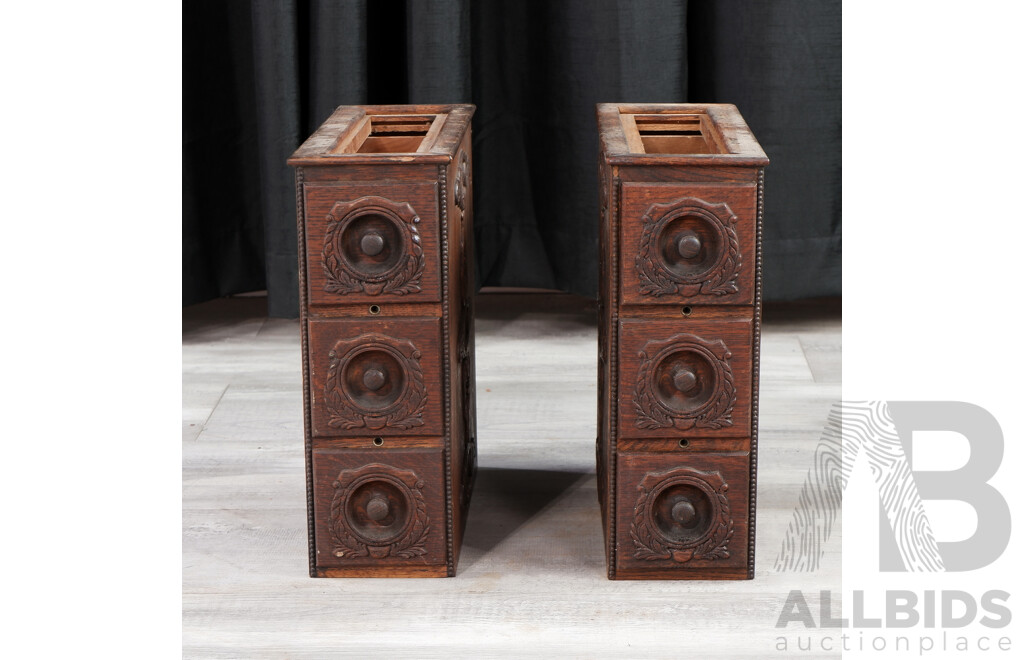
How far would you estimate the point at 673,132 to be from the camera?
1707 mm

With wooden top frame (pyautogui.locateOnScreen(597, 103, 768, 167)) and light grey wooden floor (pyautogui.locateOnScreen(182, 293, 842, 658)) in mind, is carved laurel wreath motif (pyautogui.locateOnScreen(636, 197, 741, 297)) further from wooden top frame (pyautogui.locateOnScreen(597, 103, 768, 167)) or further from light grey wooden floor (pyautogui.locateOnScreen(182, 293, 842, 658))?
light grey wooden floor (pyautogui.locateOnScreen(182, 293, 842, 658))

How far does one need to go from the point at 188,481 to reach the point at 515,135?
954 mm

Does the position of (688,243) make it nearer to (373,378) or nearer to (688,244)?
(688,244)

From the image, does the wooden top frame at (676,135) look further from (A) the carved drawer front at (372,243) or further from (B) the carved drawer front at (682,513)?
(B) the carved drawer front at (682,513)

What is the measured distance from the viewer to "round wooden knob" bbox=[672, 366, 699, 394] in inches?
57.6

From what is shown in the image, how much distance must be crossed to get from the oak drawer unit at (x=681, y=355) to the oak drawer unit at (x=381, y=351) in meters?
0.19

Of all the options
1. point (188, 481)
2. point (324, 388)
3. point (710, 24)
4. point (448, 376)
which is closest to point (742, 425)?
point (448, 376)

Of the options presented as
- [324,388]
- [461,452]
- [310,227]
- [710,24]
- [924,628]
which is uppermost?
[710,24]

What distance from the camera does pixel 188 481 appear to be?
181cm

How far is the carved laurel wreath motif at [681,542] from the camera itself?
1.49 meters

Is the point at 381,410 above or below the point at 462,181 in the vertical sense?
below

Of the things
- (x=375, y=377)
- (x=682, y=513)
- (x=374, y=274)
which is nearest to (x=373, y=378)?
(x=375, y=377)

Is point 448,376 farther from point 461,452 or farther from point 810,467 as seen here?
point 810,467

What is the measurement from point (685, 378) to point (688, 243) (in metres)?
0.16
